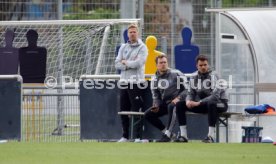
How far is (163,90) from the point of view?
19.3 meters

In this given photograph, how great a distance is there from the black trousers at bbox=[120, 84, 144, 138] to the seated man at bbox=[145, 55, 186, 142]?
0.34 meters

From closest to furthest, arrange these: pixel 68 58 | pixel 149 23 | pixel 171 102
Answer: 1. pixel 171 102
2. pixel 68 58
3. pixel 149 23

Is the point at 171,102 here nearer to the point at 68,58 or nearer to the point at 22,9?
the point at 68,58

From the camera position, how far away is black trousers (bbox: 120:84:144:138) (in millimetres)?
19562

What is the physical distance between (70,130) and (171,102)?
2759mm

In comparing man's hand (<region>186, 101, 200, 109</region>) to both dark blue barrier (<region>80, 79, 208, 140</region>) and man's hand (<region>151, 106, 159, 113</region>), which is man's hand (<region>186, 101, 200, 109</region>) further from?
dark blue barrier (<region>80, 79, 208, 140</region>)

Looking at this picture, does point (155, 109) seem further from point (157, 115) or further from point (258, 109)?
point (258, 109)

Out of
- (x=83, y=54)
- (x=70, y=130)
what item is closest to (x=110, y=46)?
(x=83, y=54)

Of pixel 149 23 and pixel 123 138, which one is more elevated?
pixel 149 23

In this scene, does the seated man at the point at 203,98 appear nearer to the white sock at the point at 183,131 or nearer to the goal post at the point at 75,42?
the white sock at the point at 183,131

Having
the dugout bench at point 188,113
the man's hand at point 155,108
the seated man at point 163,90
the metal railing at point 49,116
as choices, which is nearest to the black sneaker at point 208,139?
the dugout bench at point 188,113

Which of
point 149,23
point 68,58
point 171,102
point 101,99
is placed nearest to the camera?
point 171,102

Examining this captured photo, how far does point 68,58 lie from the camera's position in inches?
864

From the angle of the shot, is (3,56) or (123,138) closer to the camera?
(123,138)
